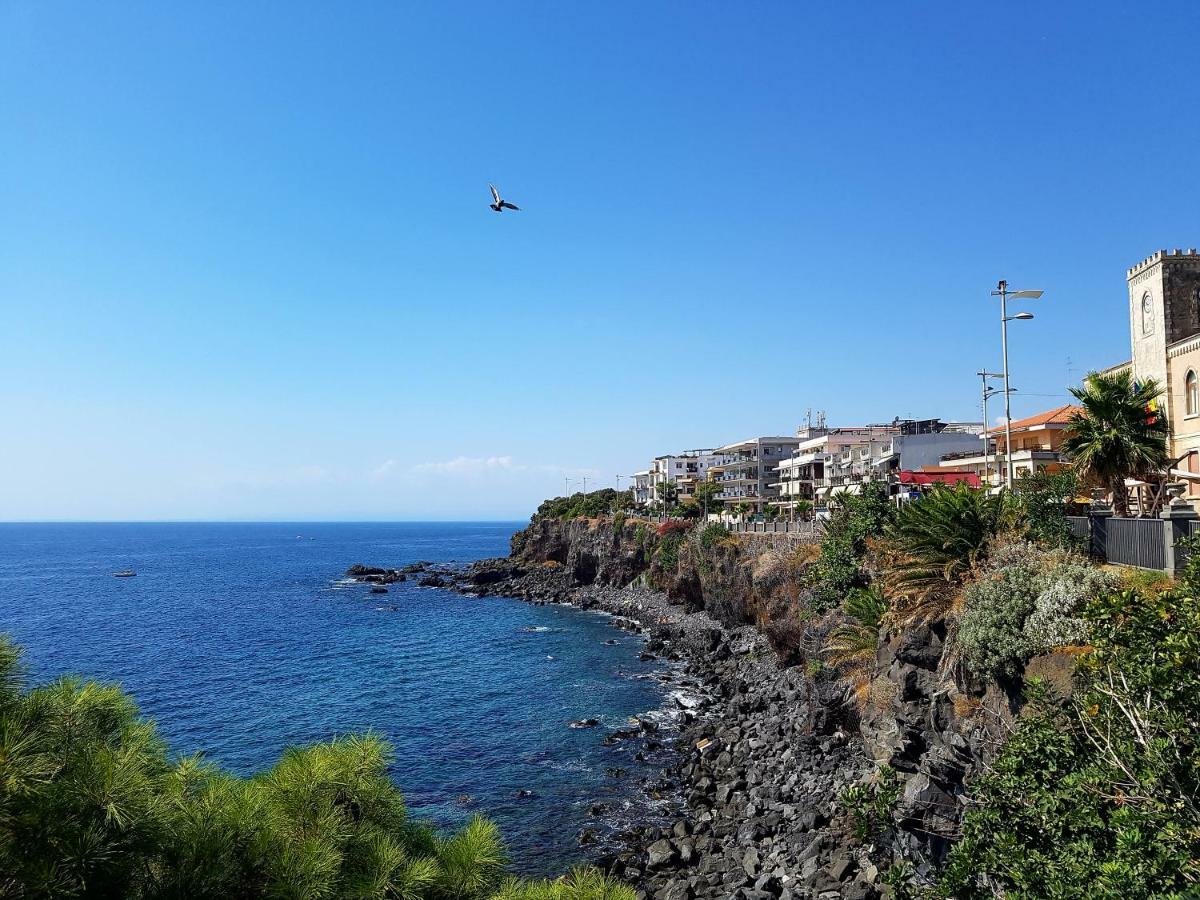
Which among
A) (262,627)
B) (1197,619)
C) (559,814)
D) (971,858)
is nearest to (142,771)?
(971,858)

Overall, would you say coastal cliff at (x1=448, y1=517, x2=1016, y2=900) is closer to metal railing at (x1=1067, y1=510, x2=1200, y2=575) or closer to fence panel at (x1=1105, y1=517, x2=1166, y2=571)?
metal railing at (x1=1067, y1=510, x2=1200, y2=575)

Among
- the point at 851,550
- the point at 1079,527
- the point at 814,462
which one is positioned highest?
the point at 814,462

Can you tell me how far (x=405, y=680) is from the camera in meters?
42.6

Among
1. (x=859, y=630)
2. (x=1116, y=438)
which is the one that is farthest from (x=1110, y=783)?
(x=859, y=630)

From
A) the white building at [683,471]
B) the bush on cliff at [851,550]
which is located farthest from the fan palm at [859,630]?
the white building at [683,471]

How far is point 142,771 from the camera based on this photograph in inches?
255

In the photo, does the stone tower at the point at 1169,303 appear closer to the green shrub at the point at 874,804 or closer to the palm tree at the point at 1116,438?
the palm tree at the point at 1116,438

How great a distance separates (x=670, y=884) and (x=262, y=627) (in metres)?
54.8

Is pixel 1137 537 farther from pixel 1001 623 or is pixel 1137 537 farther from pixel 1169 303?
pixel 1169 303

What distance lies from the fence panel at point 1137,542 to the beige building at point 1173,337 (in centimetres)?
1223

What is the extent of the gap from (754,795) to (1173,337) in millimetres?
25787

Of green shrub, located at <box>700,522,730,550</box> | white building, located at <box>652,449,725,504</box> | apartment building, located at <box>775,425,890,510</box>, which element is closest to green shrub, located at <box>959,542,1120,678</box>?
green shrub, located at <box>700,522,730,550</box>

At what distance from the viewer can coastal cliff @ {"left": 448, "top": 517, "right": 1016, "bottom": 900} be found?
14602 mm

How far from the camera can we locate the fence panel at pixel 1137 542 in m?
15.4
